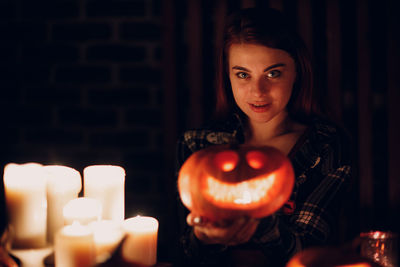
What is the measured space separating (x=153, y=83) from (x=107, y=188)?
41.8 inches

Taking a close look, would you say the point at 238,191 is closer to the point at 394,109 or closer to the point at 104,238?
the point at 104,238

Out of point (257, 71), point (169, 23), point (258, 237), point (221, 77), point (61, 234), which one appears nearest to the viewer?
point (61, 234)

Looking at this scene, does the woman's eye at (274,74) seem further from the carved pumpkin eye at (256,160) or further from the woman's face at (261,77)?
the carved pumpkin eye at (256,160)

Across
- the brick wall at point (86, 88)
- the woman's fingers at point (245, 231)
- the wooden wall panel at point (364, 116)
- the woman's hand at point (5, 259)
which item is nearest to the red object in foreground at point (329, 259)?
the woman's fingers at point (245, 231)

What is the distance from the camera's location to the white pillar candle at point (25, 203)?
831mm

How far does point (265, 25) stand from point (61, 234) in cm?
81

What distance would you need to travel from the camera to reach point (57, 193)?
0.91 metres

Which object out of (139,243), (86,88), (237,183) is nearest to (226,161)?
(237,183)

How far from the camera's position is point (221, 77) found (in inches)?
57.1

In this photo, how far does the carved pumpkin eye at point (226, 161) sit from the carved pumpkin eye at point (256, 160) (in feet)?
0.09

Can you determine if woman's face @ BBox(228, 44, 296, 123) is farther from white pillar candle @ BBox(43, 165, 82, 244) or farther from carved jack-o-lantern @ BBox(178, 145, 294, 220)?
white pillar candle @ BBox(43, 165, 82, 244)

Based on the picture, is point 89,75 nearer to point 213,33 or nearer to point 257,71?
point 213,33

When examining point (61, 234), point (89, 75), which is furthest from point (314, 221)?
point (89, 75)

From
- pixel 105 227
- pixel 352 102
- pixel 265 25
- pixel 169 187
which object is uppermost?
pixel 265 25
